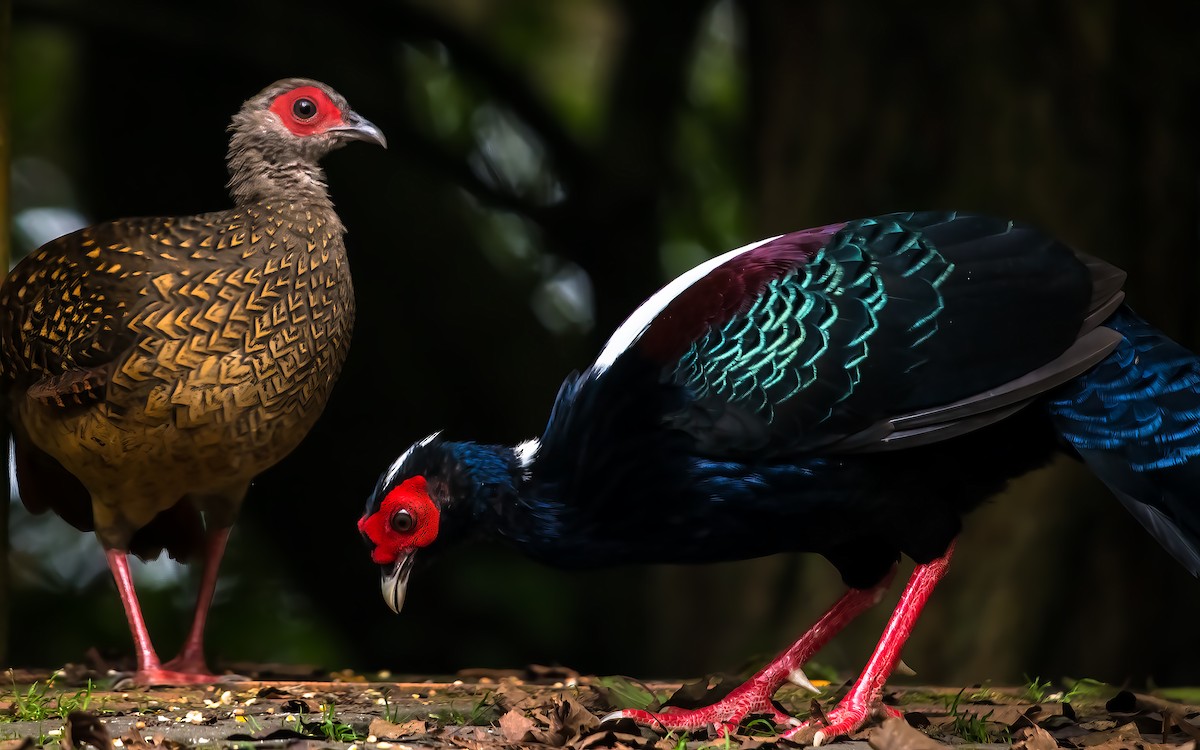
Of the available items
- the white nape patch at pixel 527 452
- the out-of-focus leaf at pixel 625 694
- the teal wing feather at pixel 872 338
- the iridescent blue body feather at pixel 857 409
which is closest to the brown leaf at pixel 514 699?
the out-of-focus leaf at pixel 625 694

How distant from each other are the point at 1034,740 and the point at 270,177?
2972 mm

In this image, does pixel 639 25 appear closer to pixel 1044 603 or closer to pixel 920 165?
pixel 920 165

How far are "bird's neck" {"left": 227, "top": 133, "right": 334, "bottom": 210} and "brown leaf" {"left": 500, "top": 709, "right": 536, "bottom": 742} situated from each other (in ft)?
6.40

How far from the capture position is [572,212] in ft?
26.7

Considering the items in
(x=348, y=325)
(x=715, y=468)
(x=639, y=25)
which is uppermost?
(x=639, y=25)

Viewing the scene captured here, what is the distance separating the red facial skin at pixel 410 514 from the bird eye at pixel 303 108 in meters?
1.48

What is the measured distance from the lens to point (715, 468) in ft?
13.3

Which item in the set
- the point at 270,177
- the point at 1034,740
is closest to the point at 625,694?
the point at 1034,740

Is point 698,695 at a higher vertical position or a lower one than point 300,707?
lower

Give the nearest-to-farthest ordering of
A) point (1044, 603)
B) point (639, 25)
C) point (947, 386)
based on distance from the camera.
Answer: point (947, 386), point (1044, 603), point (639, 25)

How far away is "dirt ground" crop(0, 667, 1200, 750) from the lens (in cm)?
370

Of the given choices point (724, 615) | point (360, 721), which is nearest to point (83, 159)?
point (724, 615)

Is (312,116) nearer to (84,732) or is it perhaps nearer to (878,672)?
(84,732)

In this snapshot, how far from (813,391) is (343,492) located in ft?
13.4
